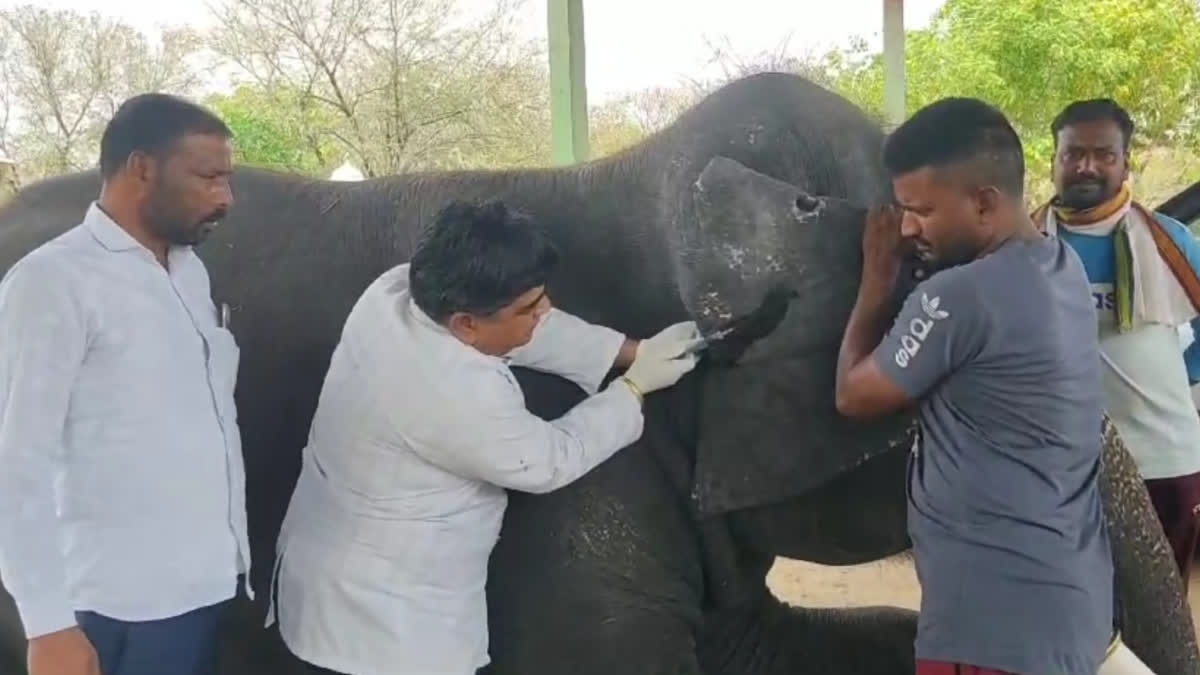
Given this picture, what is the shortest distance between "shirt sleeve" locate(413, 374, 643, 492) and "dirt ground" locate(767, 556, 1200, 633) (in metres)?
3.30

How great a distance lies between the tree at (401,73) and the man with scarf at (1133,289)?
8307 mm

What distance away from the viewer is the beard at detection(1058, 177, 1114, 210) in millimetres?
3285

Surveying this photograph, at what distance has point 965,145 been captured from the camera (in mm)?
2123

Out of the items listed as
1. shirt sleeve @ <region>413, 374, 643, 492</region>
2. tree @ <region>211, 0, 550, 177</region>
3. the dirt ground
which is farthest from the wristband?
tree @ <region>211, 0, 550, 177</region>

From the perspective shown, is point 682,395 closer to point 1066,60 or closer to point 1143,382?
point 1143,382

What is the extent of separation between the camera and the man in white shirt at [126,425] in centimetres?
208

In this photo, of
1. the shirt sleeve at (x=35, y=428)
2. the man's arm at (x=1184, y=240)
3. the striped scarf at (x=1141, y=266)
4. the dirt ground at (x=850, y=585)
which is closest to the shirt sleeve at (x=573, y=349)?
the shirt sleeve at (x=35, y=428)

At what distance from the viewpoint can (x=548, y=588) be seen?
8.71ft

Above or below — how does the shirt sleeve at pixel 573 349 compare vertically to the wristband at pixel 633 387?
above

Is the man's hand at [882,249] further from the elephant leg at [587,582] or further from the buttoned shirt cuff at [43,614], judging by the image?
the buttoned shirt cuff at [43,614]

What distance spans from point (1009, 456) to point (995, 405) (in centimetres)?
8

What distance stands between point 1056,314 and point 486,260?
91 centimetres

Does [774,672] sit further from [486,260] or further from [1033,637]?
[486,260]

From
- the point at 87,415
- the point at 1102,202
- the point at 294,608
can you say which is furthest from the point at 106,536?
the point at 1102,202
